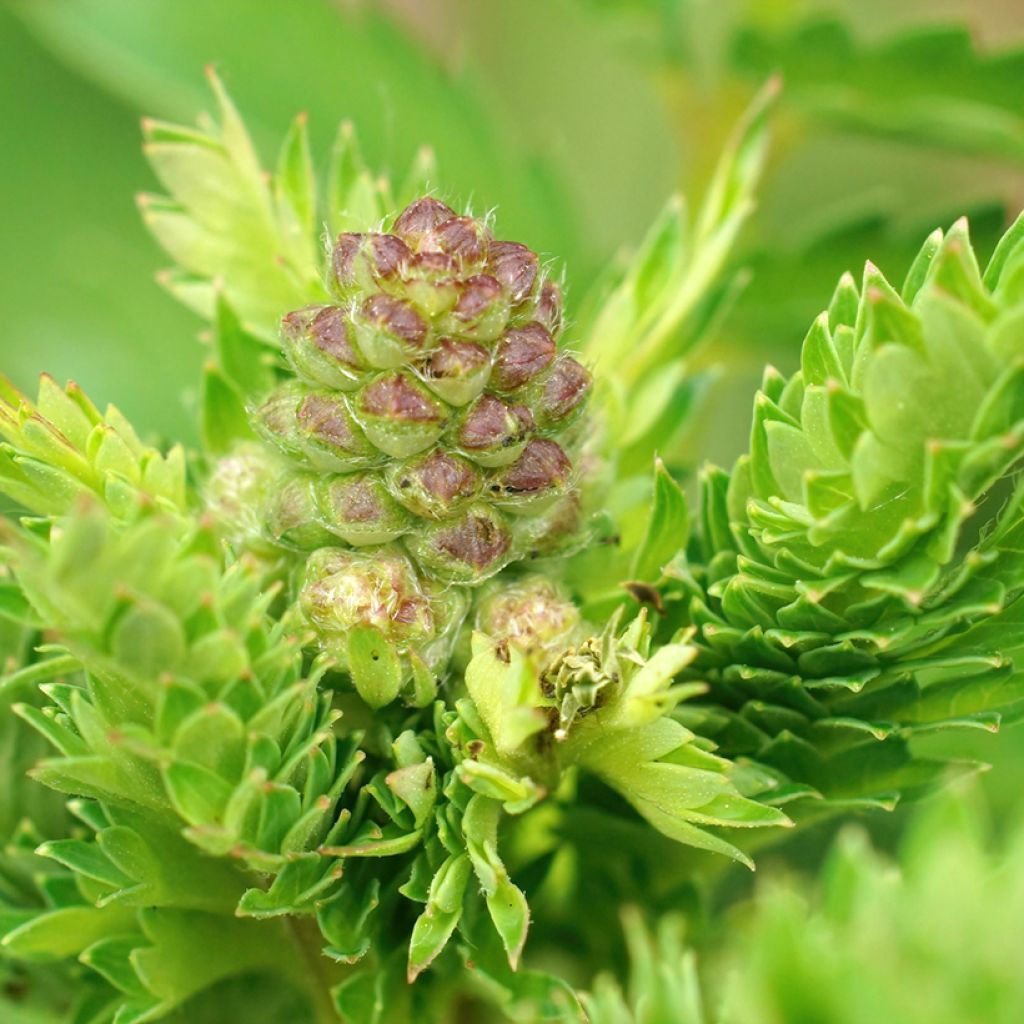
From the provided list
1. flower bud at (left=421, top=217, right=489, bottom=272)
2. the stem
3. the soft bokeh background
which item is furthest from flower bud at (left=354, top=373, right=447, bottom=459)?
the soft bokeh background

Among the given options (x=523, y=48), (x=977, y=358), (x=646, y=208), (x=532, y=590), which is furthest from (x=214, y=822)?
(x=523, y=48)

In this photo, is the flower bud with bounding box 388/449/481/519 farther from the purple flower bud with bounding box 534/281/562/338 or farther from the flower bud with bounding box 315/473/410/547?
the purple flower bud with bounding box 534/281/562/338

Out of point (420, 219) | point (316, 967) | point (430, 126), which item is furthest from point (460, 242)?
point (430, 126)

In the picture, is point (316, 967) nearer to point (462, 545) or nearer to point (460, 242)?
point (462, 545)

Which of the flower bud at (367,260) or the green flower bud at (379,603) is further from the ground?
the flower bud at (367,260)

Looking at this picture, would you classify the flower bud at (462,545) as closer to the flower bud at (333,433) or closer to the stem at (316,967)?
→ the flower bud at (333,433)

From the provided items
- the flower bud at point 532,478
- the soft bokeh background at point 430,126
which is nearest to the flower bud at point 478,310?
the flower bud at point 532,478
